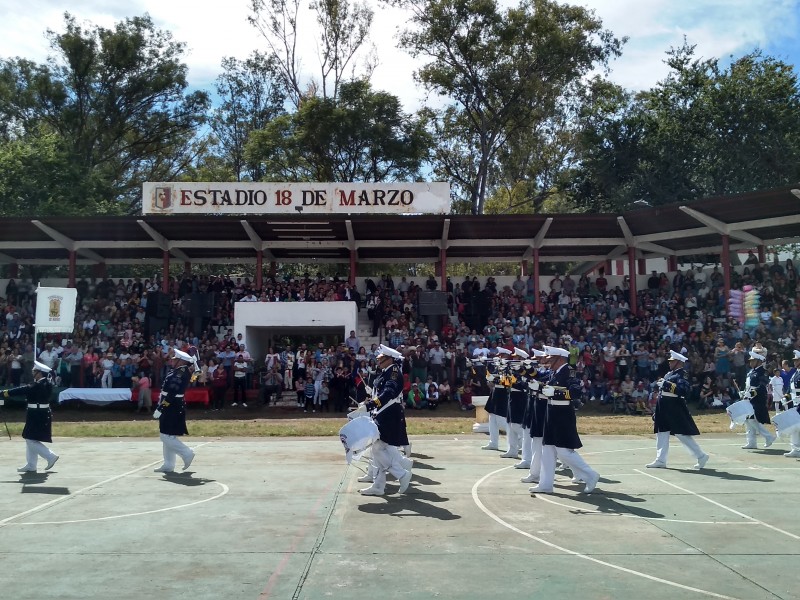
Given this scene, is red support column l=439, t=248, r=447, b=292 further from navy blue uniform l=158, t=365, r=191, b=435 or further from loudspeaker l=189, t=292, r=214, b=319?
navy blue uniform l=158, t=365, r=191, b=435

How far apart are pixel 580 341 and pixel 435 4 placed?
26.1 m

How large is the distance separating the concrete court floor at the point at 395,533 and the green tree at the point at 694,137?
98.5 feet

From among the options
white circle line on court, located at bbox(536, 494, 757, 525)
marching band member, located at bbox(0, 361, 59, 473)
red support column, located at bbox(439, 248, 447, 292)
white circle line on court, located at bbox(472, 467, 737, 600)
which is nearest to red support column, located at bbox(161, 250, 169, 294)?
red support column, located at bbox(439, 248, 447, 292)

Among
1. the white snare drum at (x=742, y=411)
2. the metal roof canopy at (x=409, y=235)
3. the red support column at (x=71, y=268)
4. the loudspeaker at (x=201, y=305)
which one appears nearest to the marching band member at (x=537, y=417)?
the white snare drum at (x=742, y=411)

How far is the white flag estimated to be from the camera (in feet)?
76.1

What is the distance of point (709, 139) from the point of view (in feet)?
134

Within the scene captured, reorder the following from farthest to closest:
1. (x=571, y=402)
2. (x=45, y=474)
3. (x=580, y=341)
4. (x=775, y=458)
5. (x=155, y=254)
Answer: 1. (x=155, y=254)
2. (x=580, y=341)
3. (x=775, y=458)
4. (x=45, y=474)
5. (x=571, y=402)

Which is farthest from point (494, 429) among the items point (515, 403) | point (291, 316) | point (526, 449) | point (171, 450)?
point (291, 316)

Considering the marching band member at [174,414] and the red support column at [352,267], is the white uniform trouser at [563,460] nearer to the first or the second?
the marching band member at [174,414]

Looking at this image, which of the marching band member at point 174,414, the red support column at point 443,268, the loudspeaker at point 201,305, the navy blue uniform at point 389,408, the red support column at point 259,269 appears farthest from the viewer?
the red support column at point 259,269

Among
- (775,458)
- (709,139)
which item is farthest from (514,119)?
(775,458)

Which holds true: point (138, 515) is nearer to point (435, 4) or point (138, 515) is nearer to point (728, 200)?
point (728, 200)

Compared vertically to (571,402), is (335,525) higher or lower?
lower

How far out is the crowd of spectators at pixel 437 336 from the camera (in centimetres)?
2591
